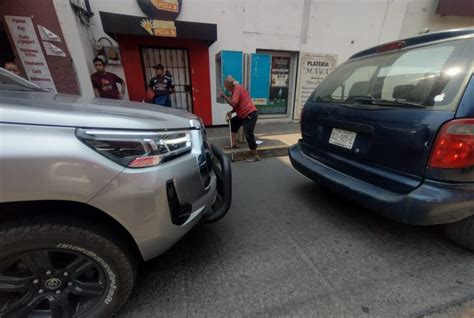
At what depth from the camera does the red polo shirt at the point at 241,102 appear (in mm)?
4082

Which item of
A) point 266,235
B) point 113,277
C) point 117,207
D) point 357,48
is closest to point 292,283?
point 266,235

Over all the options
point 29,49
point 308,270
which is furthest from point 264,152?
point 29,49

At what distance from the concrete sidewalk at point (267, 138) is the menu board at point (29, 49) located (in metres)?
3.93

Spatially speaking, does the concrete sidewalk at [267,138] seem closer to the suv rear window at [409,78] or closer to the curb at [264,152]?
the curb at [264,152]

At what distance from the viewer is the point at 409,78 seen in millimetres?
1816

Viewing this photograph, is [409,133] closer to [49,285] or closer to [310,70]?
[49,285]

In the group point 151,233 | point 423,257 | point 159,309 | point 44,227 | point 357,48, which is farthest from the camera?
point 357,48

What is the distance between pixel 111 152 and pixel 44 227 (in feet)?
1.58

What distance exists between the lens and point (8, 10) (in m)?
4.57

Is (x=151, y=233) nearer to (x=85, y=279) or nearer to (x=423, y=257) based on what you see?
(x=85, y=279)

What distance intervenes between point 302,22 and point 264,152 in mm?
4614

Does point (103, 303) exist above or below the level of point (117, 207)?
below

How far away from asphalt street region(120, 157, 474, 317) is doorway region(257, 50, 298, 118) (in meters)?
5.40

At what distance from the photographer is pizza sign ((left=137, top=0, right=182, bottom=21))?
5227mm
